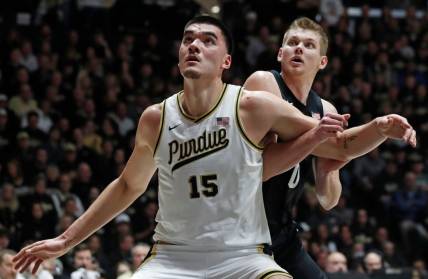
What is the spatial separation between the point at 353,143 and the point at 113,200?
5.30 feet

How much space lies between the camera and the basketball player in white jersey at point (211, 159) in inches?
226

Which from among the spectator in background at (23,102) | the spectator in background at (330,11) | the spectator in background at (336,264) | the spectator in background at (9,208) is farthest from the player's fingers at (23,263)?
the spectator in background at (330,11)

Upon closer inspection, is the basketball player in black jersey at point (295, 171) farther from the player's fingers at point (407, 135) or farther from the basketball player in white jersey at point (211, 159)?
the player's fingers at point (407, 135)

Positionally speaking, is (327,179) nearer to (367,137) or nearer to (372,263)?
(367,137)

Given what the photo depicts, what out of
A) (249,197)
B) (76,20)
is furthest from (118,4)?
(249,197)

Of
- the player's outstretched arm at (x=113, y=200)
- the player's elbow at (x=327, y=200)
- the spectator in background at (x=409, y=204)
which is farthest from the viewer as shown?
the spectator in background at (x=409, y=204)

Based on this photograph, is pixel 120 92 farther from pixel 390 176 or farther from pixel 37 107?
pixel 390 176

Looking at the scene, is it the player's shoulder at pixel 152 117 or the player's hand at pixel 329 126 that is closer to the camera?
the player's hand at pixel 329 126

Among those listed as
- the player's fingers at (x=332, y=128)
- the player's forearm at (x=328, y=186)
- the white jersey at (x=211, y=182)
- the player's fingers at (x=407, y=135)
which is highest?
the player's fingers at (x=332, y=128)

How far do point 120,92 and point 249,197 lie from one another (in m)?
12.3

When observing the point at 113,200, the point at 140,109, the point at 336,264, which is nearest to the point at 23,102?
the point at 140,109

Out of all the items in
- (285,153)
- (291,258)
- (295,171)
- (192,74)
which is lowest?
(291,258)

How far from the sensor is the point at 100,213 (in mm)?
6250

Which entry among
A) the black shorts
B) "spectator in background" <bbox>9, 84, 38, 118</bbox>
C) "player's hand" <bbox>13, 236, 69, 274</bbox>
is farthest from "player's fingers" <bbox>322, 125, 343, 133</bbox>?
"spectator in background" <bbox>9, 84, 38, 118</bbox>
